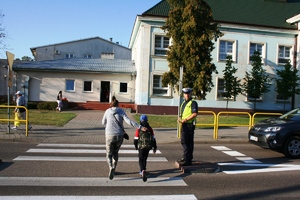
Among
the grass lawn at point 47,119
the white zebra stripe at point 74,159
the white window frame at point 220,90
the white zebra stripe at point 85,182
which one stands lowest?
the white zebra stripe at point 74,159

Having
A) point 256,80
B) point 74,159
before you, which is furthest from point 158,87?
point 74,159

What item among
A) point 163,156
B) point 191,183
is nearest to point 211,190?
point 191,183

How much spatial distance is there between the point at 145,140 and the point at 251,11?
25.6m

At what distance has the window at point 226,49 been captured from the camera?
25.5 m

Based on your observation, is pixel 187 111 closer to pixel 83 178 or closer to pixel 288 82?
pixel 83 178

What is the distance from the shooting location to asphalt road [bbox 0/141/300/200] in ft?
17.2

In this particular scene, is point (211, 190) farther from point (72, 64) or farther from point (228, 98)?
point (72, 64)

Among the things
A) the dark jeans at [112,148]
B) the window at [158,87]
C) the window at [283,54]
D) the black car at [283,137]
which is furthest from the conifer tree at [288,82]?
the dark jeans at [112,148]

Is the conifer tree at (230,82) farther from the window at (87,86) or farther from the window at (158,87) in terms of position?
the window at (87,86)

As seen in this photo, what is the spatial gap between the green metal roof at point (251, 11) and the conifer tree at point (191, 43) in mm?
6836

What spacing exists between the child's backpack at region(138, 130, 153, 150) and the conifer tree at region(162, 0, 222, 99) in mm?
10962

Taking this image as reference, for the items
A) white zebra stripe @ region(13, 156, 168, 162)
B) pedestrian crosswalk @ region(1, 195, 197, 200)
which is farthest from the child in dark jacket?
white zebra stripe @ region(13, 156, 168, 162)

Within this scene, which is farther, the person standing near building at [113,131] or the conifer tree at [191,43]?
the conifer tree at [191,43]

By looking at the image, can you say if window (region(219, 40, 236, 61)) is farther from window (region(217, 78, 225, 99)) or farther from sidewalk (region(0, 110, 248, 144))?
sidewalk (region(0, 110, 248, 144))
